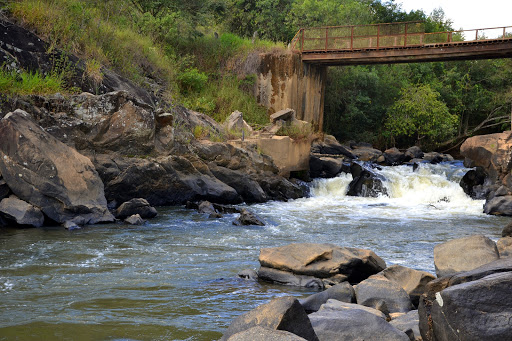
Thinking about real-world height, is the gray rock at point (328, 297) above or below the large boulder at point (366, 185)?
above

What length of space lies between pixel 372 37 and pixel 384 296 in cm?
2157

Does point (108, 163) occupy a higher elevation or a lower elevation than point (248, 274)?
higher

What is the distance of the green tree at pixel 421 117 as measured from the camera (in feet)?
109

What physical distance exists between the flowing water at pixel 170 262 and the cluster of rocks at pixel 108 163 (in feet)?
2.49

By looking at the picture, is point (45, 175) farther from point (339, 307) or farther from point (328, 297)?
point (339, 307)

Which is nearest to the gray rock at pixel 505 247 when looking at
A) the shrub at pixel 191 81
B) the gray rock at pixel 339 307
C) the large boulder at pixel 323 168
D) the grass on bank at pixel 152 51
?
the gray rock at pixel 339 307

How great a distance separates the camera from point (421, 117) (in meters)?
33.4

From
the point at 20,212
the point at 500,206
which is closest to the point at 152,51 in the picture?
the point at 20,212

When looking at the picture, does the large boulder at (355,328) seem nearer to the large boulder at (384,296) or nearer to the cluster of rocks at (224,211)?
the large boulder at (384,296)

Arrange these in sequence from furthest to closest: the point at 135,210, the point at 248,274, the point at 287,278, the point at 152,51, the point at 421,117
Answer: the point at 421,117
the point at 152,51
the point at 135,210
the point at 248,274
the point at 287,278

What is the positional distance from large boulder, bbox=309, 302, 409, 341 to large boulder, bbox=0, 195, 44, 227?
27.7ft

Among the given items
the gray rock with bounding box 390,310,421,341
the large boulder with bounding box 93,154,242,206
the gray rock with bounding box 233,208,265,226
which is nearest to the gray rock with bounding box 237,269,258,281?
the gray rock with bounding box 390,310,421,341

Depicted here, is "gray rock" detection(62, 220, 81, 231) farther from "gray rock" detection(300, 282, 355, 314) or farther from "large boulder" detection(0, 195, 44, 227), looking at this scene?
"gray rock" detection(300, 282, 355, 314)

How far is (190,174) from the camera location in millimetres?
16609
